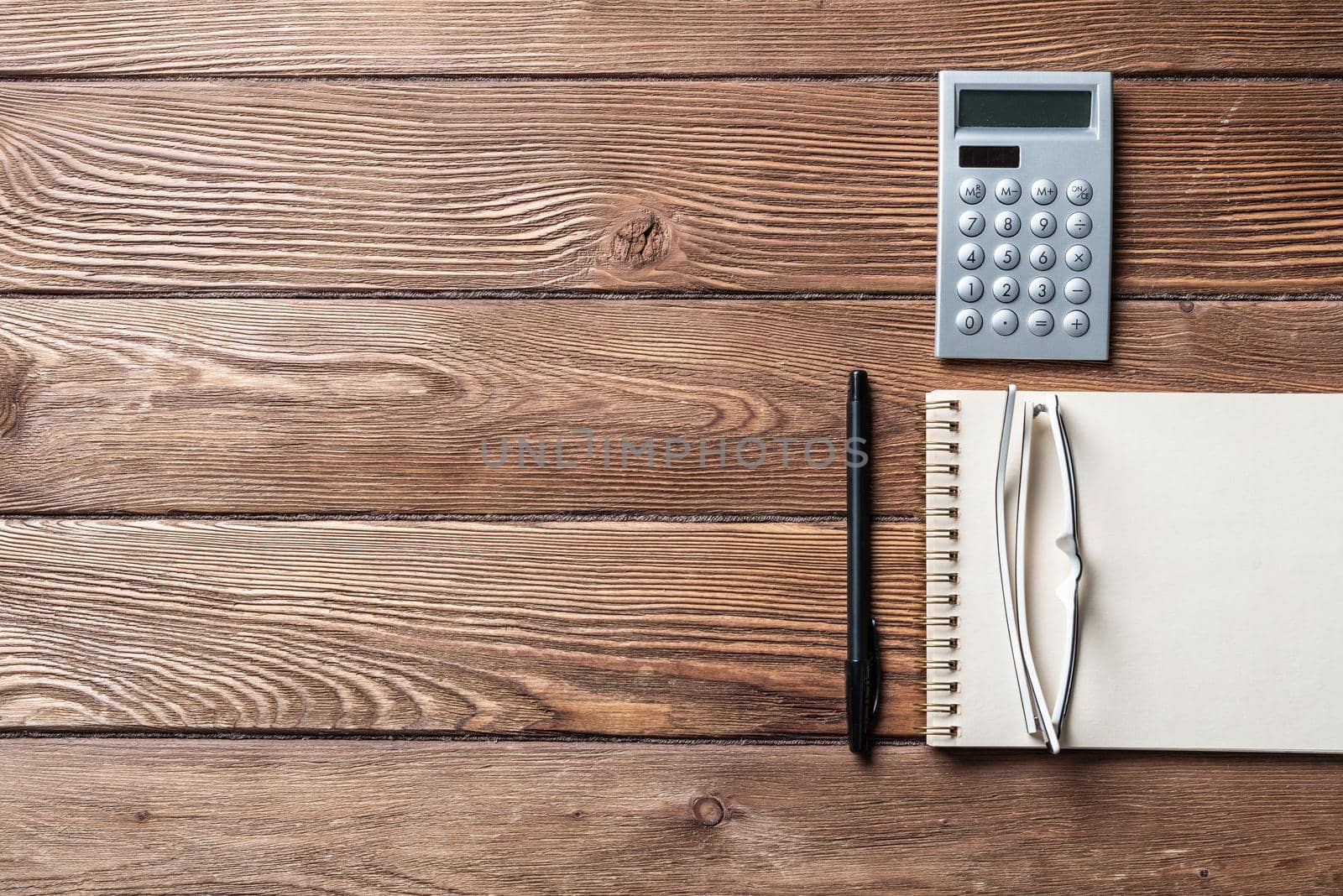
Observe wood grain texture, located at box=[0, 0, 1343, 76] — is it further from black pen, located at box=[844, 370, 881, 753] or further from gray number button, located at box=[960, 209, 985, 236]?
black pen, located at box=[844, 370, 881, 753]

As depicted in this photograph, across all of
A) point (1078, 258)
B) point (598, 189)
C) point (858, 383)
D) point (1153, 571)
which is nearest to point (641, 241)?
point (598, 189)

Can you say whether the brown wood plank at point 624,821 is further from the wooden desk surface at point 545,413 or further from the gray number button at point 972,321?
the gray number button at point 972,321

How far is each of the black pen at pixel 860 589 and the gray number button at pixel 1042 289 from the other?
110 millimetres

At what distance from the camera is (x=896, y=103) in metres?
0.54

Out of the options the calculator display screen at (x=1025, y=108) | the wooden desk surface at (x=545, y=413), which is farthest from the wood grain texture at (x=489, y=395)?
the calculator display screen at (x=1025, y=108)

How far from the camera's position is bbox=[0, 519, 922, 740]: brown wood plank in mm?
536

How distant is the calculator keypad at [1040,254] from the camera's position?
0.53 metres

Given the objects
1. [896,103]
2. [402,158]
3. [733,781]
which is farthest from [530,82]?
[733,781]

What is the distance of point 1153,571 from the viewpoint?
52 centimetres

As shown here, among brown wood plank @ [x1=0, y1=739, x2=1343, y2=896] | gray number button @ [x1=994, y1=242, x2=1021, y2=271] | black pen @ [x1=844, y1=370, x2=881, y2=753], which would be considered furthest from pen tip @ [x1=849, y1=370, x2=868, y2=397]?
brown wood plank @ [x1=0, y1=739, x2=1343, y2=896]

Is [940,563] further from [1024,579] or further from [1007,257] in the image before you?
[1007,257]

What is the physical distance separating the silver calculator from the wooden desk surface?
2 centimetres

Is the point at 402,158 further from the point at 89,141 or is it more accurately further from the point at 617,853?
the point at 617,853

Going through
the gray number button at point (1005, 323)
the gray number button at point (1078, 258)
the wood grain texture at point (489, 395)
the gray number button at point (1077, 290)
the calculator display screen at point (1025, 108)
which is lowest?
the wood grain texture at point (489, 395)
